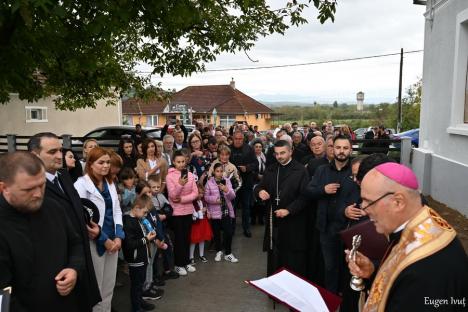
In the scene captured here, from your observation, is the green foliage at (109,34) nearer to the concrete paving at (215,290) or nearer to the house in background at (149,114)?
the concrete paving at (215,290)

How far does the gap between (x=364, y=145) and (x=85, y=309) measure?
407 inches

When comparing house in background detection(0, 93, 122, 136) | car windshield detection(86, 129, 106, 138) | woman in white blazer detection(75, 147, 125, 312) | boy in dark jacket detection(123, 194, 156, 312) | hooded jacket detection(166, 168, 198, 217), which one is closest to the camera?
woman in white blazer detection(75, 147, 125, 312)

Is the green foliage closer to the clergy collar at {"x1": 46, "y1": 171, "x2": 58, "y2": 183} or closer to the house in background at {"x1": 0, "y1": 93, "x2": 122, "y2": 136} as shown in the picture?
the clergy collar at {"x1": 46, "y1": 171, "x2": 58, "y2": 183}

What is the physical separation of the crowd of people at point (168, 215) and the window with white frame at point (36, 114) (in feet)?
52.9

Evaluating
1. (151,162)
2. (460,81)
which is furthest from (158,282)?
(460,81)

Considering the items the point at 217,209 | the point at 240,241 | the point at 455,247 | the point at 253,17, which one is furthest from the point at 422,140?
the point at 455,247

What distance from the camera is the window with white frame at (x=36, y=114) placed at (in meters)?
20.5

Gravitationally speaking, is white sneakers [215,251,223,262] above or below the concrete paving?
above

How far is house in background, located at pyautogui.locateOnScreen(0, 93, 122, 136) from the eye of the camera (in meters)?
19.5

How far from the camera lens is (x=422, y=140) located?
10.0 metres

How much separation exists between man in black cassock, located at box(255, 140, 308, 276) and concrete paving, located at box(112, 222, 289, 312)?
0.58 m

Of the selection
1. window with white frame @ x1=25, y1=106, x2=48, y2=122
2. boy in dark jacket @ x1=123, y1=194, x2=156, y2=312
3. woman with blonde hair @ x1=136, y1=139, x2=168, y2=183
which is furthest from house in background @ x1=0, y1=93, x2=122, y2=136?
boy in dark jacket @ x1=123, y1=194, x2=156, y2=312

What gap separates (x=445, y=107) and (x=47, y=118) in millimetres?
19725

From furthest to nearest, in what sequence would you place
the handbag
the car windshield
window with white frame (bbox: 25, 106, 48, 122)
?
window with white frame (bbox: 25, 106, 48, 122) → the car windshield → the handbag
